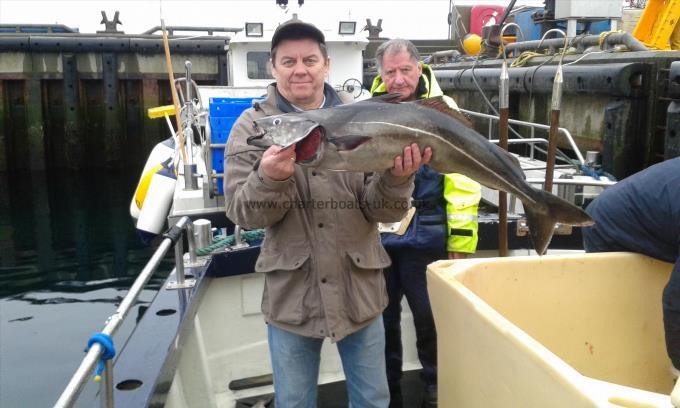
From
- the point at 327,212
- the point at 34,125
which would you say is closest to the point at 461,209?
the point at 327,212

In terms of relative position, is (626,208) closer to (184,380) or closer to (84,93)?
(184,380)

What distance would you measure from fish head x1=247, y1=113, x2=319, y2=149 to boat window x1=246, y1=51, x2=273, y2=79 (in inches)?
291

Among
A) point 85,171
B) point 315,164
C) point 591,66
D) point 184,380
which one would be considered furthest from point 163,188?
point 85,171

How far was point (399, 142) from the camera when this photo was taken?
2.22m

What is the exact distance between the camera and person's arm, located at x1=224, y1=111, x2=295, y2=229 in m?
2.13

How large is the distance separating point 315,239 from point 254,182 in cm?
39

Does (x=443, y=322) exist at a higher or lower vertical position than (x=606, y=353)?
higher

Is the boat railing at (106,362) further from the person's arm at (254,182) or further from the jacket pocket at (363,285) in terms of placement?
the jacket pocket at (363,285)

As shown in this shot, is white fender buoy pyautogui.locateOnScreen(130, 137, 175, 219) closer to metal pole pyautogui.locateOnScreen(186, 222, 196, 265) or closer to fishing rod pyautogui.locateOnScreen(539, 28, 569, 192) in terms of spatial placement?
metal pole pyautogui.locateOnScreen(186, 222, 196, 265)

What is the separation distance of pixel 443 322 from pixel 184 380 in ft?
6.50

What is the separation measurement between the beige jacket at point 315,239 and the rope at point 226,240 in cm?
182

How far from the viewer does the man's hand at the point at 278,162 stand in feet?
6.84

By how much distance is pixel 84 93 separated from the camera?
1834cm

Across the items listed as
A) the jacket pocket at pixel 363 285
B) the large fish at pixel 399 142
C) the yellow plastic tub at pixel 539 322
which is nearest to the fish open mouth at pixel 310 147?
the large fish at pixel 399 142
